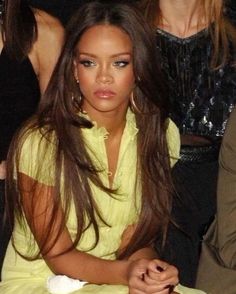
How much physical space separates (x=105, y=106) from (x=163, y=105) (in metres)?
0.19

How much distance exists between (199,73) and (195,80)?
0.02 m

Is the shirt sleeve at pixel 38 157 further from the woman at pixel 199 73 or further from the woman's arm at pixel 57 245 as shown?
the woman at pixel 199 73

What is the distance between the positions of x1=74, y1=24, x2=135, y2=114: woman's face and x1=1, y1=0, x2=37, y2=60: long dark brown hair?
405mm

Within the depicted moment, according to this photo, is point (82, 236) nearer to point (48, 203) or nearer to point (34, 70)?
point (48, 203)

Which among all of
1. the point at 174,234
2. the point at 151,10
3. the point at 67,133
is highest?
the point at 151,10

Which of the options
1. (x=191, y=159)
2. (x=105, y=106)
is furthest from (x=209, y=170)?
(x=105, y=106)

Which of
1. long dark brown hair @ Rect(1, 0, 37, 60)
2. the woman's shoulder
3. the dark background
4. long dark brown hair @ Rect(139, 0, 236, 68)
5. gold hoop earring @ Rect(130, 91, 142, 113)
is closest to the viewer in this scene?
gold hoop earring @ Rect(130, 91, 142, 113)

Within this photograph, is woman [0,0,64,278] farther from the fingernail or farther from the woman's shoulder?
the fingernail

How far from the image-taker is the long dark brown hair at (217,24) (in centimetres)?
272

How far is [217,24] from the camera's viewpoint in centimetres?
273

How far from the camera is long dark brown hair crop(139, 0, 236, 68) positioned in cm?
272

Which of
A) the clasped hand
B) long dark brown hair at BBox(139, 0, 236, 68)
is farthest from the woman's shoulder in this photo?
the clasped hand

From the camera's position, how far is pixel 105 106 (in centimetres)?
213

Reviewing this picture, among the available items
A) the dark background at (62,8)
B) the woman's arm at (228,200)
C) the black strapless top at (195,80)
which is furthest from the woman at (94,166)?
the dark background at (62,8)
